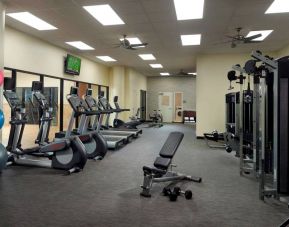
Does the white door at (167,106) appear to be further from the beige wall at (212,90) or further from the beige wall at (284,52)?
the beige wall at (284,52)

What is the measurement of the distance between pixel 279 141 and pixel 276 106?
1.15ft

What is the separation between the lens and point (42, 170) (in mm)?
4242

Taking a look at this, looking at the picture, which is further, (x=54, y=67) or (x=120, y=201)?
(x=54, y=67)

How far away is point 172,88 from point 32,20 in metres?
11.5

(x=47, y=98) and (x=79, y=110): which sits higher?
(x=47, y=98)

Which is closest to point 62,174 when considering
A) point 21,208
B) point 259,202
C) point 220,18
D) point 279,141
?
point 21,208

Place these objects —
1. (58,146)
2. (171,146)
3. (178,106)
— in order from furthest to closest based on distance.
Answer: (178,106), (58,146), (171,146)

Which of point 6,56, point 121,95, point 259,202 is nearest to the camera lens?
point 259,202

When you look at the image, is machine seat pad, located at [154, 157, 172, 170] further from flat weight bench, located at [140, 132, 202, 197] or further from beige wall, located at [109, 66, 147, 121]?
beige wall, located at [109, 66, 147, 121]

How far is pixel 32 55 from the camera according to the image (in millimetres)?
6395

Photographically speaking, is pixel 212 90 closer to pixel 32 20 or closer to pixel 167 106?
pixel 32 20

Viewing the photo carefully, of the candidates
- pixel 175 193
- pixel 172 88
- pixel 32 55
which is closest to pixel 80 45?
pixel 32 55

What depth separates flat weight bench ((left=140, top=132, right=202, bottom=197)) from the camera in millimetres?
3178

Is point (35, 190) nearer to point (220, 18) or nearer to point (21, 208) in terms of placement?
point (21, 208)
